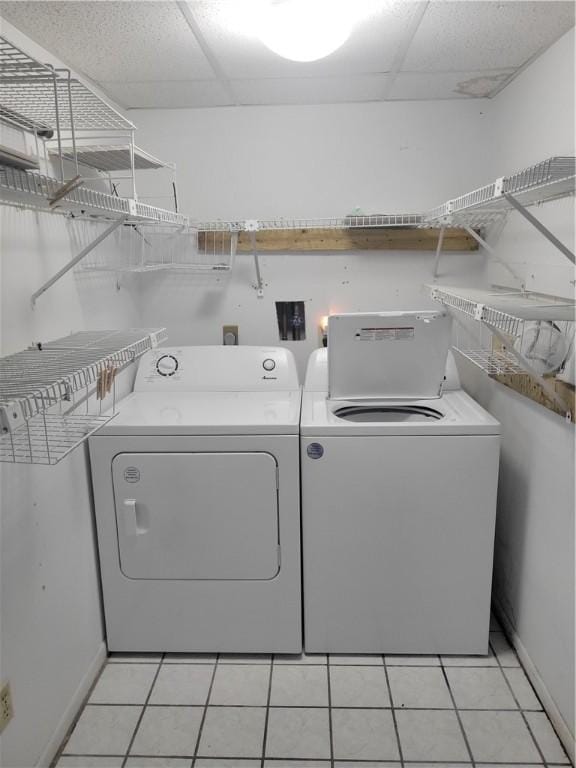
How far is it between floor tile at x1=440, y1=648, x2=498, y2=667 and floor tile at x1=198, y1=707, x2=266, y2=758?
75cm

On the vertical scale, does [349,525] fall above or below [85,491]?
below

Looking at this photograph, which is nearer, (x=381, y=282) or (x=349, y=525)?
(x=349, y=525)

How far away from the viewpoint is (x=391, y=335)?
2363 millimetres

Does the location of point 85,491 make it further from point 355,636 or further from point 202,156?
point 202,156

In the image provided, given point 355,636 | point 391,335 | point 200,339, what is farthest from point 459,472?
point 200,339

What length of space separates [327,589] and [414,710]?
0.50 m

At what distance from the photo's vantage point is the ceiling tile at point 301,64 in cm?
177

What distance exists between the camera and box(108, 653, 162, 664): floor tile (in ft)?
7.38

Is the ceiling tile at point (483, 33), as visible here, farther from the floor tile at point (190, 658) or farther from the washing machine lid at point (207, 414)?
the floor tile at point (190, 658)

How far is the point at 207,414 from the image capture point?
223 centimetres

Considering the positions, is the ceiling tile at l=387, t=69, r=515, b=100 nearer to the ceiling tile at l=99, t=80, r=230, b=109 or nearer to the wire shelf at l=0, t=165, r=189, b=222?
the ceiling tile at l=99, t=80, r=230, b=109

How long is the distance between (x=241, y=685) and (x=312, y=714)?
0.98 feet

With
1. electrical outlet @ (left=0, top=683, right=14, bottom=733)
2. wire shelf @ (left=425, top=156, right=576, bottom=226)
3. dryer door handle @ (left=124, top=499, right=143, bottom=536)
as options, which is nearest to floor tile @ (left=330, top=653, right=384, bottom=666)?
dryer door handle @ (left=124, top=499, right=143, bottom=536)

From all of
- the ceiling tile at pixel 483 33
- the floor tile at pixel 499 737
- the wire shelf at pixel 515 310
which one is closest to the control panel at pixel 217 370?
the wire shelf at pixel 515 310
